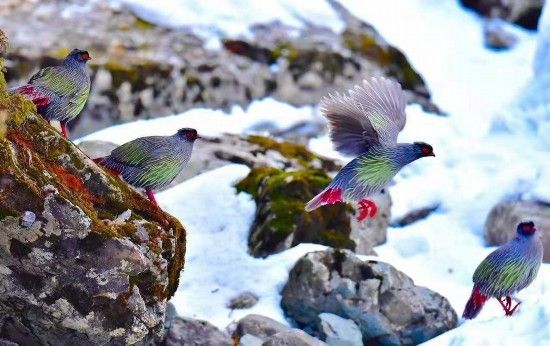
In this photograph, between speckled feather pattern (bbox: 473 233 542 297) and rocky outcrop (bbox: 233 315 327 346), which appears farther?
speckled feather pattern (bbox: 473 233 542 297)

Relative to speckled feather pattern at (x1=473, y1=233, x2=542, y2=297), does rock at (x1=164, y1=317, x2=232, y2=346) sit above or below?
below

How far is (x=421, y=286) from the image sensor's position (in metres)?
8.84

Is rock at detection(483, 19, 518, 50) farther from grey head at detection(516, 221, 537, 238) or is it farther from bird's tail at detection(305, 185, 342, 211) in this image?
bird's tail at detection(305, 185, 342, 211)

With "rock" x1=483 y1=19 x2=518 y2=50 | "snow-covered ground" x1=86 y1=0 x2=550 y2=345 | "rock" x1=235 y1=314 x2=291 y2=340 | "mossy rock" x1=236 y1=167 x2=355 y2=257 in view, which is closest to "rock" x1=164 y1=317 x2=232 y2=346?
"rock" x1=235 y1=314 x2=291 y2=340

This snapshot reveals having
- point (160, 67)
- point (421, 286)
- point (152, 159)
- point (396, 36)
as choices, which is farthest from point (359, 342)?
point (396, 36)

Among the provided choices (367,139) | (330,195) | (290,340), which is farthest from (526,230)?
(290,340)

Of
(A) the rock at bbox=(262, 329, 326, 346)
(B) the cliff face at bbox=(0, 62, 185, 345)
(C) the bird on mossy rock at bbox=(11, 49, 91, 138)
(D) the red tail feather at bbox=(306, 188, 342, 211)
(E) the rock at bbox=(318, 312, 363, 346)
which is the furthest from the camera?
(E) the rock at bbox=(318, 312, 363, 346)

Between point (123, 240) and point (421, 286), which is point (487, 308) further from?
point (123, 240)

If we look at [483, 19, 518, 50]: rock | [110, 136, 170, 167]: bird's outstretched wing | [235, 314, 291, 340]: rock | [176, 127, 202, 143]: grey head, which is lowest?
[483, 19, 518, 50]: rock

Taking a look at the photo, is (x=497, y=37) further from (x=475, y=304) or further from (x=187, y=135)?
(x=187, y=135)

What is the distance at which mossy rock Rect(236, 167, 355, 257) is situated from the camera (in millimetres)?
9273

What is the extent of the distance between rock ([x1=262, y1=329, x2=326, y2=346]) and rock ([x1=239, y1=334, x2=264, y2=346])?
0.18 m

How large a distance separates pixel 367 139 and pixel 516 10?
10.9 metres

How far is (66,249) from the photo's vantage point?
5914 mm
